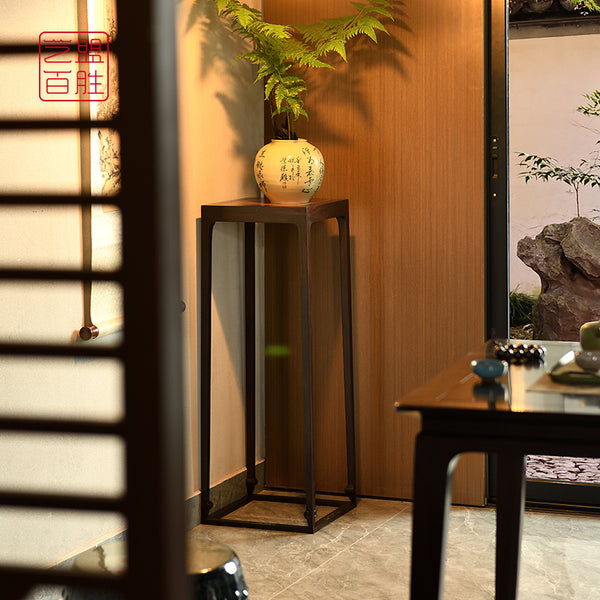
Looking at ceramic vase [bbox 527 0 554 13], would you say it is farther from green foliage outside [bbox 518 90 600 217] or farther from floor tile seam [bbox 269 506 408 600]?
floor tile seam [bbox 269 506 408 600]

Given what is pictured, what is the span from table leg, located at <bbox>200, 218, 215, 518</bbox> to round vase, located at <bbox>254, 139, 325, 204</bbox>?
269 mm

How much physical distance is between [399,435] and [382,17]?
1.66 m

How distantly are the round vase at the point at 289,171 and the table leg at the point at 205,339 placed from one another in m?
0.27

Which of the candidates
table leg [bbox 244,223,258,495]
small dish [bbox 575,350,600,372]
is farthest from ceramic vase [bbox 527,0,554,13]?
small dish [bbox 575,350,600,372]

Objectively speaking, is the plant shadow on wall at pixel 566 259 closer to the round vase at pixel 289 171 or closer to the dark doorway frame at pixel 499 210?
the dark doorway frame at pixel 499 210

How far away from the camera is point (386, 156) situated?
12.1ft

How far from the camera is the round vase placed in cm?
343

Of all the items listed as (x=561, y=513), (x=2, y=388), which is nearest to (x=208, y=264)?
(x=2, y=388)

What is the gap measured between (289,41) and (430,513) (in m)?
2.23

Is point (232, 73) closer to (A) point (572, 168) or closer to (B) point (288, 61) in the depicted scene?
(B) point (288, 61)

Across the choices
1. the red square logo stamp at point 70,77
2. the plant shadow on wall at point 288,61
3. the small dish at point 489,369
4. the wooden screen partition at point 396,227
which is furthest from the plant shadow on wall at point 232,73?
the small dish at point 489,369

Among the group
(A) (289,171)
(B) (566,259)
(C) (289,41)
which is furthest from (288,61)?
(B) (566,259)

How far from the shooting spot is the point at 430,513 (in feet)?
5.85

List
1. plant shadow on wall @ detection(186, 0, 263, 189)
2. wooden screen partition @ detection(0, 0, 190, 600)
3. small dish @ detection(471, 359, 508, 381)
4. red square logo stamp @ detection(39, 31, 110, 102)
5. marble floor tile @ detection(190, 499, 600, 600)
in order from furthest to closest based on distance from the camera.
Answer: plant shadow on wall @ detection(186, 0, 263, 189) → marble floor tile @ detection(190, 499, 600, 600) → red square logo stamp @ detection(39, 31, 110, 102) → small dish @ detection(471, 359, 508, 381) → wooden screen partition @ detection(0, 0, 190, 600)
